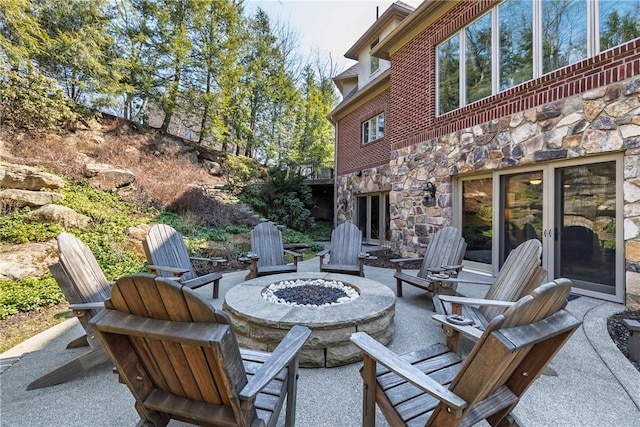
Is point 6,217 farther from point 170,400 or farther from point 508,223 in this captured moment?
point 508,223

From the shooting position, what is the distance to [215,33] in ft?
37.1

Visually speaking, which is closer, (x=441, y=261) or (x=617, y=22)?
(x=617, y=22)

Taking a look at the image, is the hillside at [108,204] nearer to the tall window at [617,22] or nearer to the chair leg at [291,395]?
the chair leg at [291,395]

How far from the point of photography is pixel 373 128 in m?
8.99

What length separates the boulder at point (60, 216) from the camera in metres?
4.88

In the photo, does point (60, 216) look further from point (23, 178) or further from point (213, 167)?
point (213, 167)

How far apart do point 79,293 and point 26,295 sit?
2.09m

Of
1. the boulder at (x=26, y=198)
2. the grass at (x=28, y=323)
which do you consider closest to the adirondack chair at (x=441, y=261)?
the grass at (x=28, y=323)

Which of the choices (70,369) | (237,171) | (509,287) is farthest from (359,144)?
(70,369)

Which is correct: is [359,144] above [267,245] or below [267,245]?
above

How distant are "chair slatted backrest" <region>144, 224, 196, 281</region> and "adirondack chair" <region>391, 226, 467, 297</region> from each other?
116 inches

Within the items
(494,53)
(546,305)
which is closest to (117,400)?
(546,305)

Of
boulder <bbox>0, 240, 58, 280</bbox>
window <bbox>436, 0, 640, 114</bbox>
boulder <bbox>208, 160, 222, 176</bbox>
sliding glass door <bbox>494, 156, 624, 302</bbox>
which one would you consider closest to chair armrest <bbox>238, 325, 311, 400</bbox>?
sliding glass door <bbox>494, 156, 624, 302</bbox>

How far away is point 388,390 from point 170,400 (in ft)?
3.58
